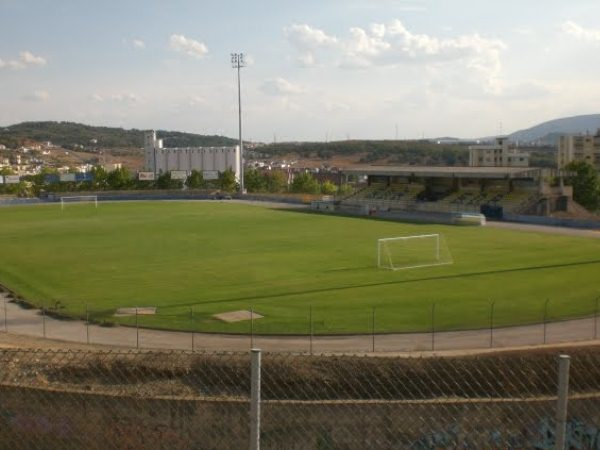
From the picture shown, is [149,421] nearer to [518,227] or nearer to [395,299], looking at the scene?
[395,299]

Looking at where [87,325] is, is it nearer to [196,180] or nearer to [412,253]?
[412,253]

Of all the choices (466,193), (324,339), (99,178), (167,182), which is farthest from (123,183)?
(324,339)

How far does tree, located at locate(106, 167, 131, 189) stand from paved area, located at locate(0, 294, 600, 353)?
107 m

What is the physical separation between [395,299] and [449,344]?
8249 millimetres

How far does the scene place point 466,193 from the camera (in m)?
89.1

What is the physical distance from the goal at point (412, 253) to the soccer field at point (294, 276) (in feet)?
3.36

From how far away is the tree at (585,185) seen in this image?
88.2 meters

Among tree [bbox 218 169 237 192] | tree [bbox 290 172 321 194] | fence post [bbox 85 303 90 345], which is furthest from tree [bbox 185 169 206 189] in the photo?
fence post [bbox 85 303 90 345]

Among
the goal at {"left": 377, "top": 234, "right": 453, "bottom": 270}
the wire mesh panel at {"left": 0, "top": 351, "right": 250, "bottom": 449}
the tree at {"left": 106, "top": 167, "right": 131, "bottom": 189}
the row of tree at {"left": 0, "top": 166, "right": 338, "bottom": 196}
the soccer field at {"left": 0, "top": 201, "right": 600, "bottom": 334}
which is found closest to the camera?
the wire mesh panel at {"left": 0, "top": 351, "right": 250, "bottom": 449}

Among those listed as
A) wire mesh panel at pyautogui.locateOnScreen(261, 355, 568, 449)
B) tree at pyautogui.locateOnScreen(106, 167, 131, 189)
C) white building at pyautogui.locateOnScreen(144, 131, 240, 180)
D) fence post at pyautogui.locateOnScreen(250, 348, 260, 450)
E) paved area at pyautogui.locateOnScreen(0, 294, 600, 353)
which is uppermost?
white building at pyautogui.locateOnScreen(144, 131, 240, 180)

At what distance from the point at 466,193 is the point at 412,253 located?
1680 inches

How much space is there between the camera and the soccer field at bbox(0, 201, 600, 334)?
30094 millimetres

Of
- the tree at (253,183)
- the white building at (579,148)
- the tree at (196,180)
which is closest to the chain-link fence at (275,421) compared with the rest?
the tree at (253,183)

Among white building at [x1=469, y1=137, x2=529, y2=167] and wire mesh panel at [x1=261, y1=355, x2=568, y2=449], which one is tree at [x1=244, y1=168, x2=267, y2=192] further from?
wire mesh panel at [x1=261, y1=355, x2=568, y2=449]
